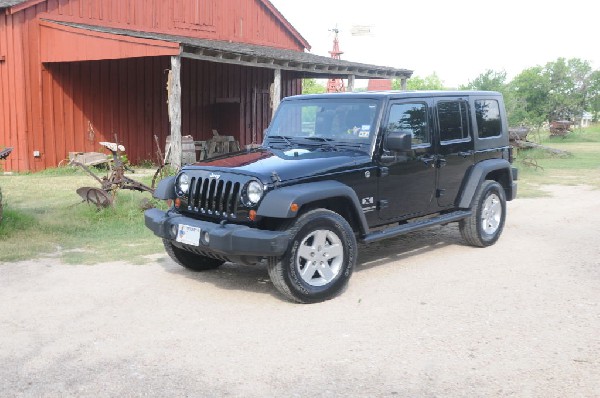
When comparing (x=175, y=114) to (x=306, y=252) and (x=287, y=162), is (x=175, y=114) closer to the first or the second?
(x=287, y=162)

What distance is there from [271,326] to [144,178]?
10.9m

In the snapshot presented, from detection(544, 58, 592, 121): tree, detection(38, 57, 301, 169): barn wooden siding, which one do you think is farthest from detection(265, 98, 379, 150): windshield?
detection(544, 58, 592, 121): tree

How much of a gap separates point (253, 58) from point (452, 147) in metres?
10.6

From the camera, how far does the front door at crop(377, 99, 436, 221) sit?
6.52 metres

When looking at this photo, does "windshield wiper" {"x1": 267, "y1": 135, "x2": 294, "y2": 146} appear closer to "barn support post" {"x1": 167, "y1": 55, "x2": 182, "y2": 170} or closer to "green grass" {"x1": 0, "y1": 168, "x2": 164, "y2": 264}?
"green grass" {"x1": 0, "y1": 168, "x2": 164, "y2": 264}

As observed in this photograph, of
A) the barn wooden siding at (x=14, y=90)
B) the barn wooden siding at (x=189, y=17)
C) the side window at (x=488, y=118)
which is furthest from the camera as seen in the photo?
the barn wooden siding at (x=189, y=17)

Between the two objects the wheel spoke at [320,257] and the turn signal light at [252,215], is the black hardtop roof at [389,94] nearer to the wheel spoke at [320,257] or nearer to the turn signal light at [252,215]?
the wheel spoke at [320,257]

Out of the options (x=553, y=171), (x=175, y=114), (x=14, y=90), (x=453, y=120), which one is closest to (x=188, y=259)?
(x=453, y=120)

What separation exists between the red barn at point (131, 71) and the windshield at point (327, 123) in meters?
7.82

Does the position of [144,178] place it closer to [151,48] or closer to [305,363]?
[151,48]

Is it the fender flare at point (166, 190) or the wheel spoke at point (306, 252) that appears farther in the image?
the fender flare at point (166, 190)

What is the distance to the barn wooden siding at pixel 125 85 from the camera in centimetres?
1652

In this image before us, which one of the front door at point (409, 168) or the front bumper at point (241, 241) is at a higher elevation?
the front door at point (409, 168)

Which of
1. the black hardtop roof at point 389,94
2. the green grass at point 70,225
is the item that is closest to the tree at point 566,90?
the green grass at point 70,225
